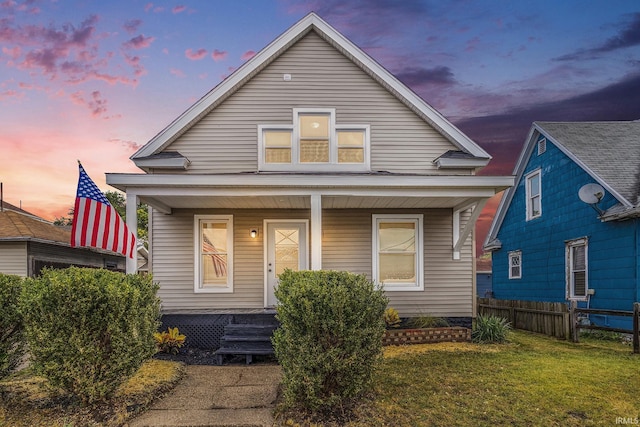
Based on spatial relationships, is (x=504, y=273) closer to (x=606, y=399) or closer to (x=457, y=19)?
(x=457, y=19)

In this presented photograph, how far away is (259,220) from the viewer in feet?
29.5

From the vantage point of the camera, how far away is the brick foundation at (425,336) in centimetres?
762

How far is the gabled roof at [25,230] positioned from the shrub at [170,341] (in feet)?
26.4

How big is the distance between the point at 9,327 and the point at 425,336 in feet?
22.3

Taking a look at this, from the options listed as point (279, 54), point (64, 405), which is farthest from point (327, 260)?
point (64, 405)

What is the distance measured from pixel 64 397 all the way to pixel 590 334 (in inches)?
438

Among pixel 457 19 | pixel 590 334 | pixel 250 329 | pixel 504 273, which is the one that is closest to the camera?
pixel 250 329

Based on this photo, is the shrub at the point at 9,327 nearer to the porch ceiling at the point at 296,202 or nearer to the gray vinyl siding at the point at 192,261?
the porch ceiling at the point at 296,202

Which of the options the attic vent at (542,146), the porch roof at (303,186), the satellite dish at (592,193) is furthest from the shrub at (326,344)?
the attic vent at (542,146)

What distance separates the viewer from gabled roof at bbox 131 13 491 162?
345 inches

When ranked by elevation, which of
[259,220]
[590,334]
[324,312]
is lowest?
[590,334]

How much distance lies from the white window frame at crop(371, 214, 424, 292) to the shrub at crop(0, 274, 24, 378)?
21.3 ft

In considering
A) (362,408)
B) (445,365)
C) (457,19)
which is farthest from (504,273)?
(362,408)

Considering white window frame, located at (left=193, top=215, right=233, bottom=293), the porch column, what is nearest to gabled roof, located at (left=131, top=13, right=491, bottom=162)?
white window frame, located at (left=193, top=215, right=233, bottom=293)
